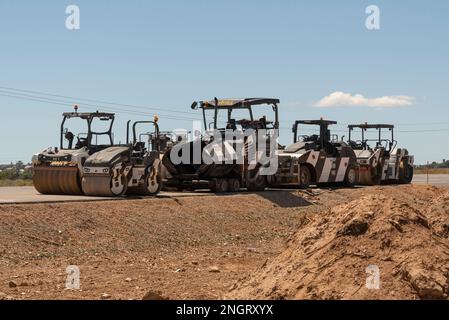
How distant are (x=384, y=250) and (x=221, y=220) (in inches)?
484

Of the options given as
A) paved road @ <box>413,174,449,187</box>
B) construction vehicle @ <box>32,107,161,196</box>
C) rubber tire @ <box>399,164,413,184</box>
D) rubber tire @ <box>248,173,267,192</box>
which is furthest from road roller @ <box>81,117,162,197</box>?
paved road @ <box>413,174,449,187</box>

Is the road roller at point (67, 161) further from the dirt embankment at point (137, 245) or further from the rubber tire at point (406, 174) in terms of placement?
the rubber tire at point (406, 174)

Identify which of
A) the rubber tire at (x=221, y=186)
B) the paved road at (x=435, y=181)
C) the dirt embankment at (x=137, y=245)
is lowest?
the dirt embankment at (x=137, y=245)

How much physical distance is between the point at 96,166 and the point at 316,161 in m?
11.8

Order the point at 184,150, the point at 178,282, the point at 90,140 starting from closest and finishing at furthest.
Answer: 1. the point at 178,282
2. the point at 90,140
3. the point at 184,150

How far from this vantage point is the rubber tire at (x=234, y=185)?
28344 millimetres

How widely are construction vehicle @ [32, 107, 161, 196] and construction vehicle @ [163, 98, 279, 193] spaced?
217 centimetres

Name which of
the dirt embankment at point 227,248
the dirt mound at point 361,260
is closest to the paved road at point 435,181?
the dirt embankment at point 227,248

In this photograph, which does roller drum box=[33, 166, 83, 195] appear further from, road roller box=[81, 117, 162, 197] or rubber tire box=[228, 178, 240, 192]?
rubber tire box=[228, 178, 240, 192]

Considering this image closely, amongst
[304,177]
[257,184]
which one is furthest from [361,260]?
[304,177]

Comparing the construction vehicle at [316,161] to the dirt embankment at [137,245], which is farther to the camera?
the construction vehicle at [316,161]

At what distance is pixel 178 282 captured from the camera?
1353 cm

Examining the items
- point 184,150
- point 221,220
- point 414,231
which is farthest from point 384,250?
point 184,150
